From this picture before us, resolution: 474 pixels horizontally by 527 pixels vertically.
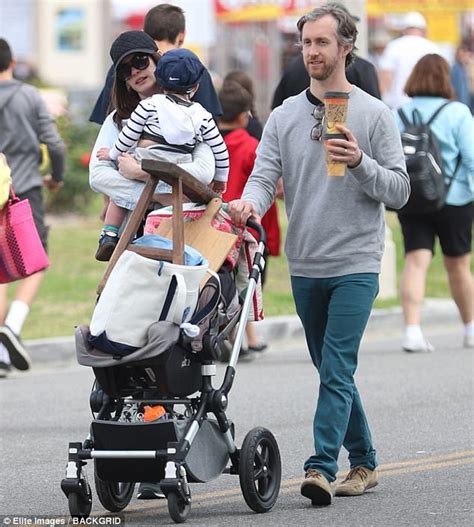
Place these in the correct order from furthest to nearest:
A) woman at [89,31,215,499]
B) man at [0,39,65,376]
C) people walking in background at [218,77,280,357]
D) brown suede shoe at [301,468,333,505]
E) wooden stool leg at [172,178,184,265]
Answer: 1. man at [0,39,65,376]
2. people walking in background at [218,77,280,357]
3. woman at [89,31,215,499]
4. brown suede shoe at [301,468,333,505]
5. wooden stool leg at [172,178,184,265]

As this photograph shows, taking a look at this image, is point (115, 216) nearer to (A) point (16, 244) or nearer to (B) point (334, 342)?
(B) point (334, 342)

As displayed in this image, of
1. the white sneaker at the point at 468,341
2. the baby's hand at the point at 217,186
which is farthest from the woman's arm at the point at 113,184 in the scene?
the white sneaker at the point at 468,341

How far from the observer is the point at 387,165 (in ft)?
21.1

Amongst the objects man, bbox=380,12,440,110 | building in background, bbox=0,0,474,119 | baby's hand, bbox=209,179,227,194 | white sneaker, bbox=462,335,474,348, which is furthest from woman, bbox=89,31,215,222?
building in background, bbox=0,0,474,119

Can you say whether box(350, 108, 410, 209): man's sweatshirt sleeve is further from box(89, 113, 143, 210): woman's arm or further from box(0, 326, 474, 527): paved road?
box(0, 326, 474, 527): paved road

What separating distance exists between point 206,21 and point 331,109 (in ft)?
90.6

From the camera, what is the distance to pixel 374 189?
6.28 meters

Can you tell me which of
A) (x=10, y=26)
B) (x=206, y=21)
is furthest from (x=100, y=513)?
(x=10, y=26)

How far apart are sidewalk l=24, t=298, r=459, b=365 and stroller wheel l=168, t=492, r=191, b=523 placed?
5757mm

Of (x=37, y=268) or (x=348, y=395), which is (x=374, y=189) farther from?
(x=37, y=268)

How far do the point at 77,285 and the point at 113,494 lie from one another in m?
8.73

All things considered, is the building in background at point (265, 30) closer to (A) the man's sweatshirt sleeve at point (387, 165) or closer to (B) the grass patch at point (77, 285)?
(B) the grass patch at point (77, 285)

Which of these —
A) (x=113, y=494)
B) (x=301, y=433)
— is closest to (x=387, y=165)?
(x=113, y=494)

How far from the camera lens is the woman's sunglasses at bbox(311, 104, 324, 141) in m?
6.36
